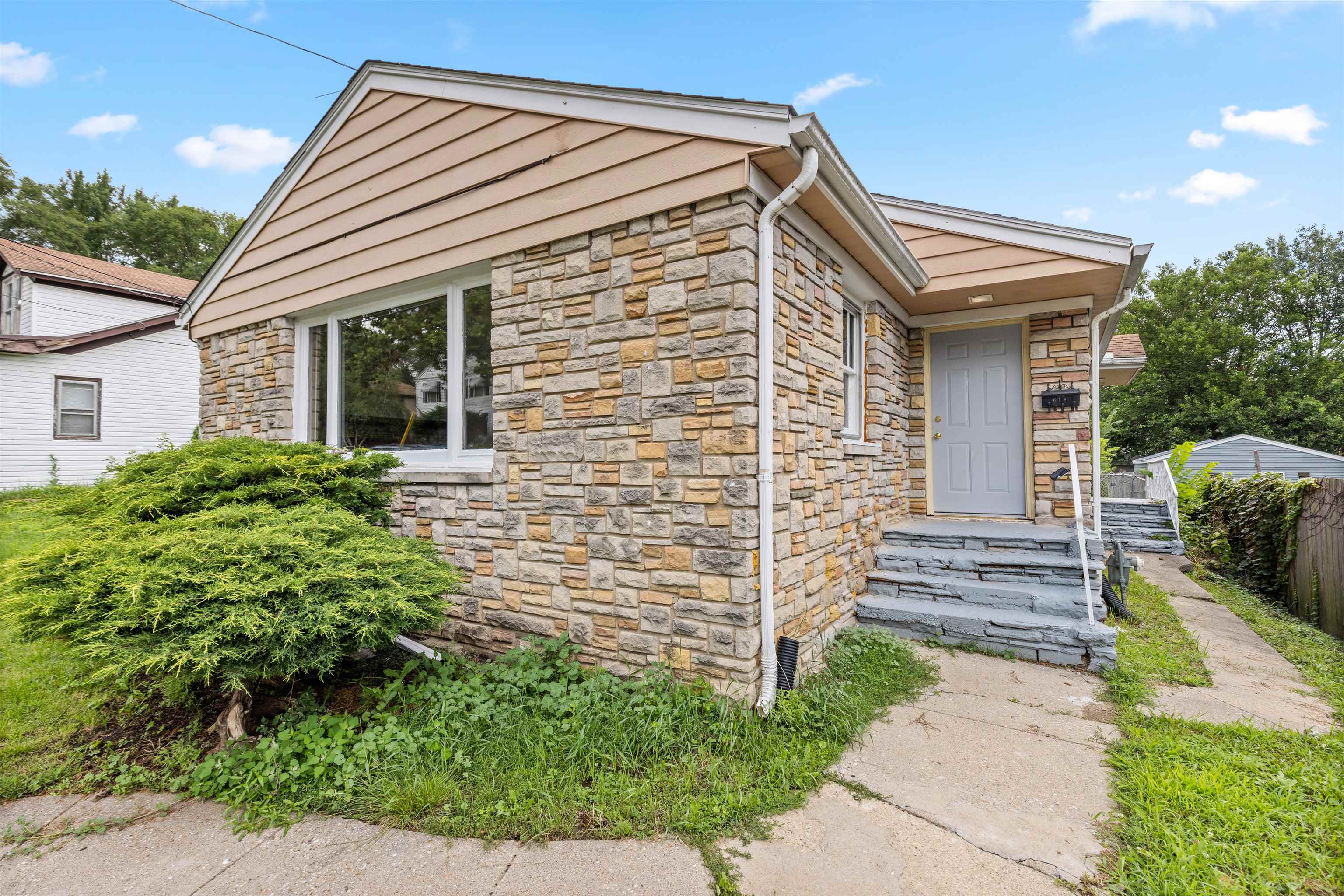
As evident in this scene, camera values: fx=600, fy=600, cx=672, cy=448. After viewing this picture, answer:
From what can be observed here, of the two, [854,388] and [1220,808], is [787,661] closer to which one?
[1220,808]

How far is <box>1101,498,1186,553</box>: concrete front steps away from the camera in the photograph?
772 cm

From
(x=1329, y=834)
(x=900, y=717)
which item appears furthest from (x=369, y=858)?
(x=1329, y=834)

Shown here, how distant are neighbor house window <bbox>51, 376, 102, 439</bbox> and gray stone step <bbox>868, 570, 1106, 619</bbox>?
1496 centimetres

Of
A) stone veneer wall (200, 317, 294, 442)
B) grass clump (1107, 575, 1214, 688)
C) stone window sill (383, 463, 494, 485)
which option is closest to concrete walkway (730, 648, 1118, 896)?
grass clump (1107, 575, 1214, 688)

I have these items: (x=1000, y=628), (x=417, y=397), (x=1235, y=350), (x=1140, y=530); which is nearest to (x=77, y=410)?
(x=417, y=397)

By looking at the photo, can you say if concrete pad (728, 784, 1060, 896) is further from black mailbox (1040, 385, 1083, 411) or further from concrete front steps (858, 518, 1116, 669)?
black mailbox (1040, 385, 1083, 411)

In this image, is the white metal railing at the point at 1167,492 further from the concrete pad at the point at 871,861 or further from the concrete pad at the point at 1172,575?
the concrete pad at the point at 871,861

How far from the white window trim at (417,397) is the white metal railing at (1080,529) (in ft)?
13.0

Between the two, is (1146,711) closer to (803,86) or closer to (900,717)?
(900,717)

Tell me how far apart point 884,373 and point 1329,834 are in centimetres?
365

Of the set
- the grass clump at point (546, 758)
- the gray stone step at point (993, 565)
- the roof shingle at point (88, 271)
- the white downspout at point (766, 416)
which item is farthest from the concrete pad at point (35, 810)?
the roof shingle at point (88, 271)

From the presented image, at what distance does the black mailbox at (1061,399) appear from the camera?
17.1 feet

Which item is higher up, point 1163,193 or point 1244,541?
point 1163,193

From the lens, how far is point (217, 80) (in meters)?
7.23
